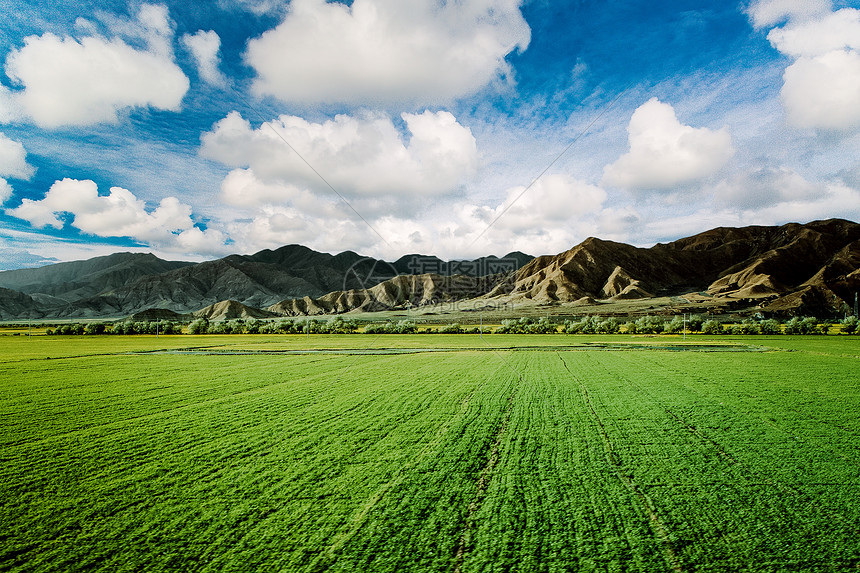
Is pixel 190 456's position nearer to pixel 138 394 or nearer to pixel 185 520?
pixel 185 520

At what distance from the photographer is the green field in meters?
4.80

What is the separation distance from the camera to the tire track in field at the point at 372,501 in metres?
4.63

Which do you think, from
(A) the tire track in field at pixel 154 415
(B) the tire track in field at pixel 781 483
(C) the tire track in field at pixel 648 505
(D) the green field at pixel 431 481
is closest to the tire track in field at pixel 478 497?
(D) the green field at pixel 431 481

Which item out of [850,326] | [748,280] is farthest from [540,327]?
[748,280]

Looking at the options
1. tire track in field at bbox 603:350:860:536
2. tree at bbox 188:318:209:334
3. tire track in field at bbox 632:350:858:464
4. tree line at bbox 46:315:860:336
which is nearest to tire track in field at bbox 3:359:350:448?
tire track in field at bbox 603:350:860:536

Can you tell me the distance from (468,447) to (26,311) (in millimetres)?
266422

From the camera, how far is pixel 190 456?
780cm

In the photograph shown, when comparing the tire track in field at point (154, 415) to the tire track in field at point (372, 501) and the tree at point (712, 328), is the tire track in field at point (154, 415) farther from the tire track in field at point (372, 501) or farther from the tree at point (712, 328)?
the tree at point (712, 328)

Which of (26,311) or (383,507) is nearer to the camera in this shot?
(383,507)

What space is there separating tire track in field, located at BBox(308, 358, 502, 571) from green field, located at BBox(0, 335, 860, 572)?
0.10ft

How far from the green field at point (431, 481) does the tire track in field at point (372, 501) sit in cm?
3

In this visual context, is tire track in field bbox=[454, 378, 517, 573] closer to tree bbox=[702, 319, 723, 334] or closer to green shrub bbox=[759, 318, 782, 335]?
tree bbox=[702, 319, 723, 334]

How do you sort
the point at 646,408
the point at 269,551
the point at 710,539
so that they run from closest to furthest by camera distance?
the point at 269,551 < the point at 710,539 < the point at 646,408

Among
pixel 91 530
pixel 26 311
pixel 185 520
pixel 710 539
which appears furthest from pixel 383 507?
pixel 26 311
